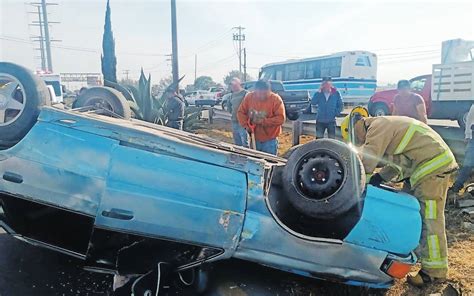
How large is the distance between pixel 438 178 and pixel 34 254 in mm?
3143

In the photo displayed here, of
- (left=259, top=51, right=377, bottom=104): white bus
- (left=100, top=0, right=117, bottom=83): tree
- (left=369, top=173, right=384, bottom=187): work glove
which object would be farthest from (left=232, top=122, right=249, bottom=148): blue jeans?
(left=259, top=51, right=377, bottom=104): white bus

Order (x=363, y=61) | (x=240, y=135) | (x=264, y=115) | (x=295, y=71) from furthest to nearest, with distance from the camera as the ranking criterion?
(x=295, y=71)
(x=363, y=61)
(x=240, y=135)
(x=264, y=115)

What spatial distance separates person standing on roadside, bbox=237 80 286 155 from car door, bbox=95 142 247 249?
10.2 feet

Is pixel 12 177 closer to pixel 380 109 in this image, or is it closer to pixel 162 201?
pixel 162 201

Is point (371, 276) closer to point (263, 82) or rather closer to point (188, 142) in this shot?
point (188, 142)

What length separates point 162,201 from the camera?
225 cm

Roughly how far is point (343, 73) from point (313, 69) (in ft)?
5.57

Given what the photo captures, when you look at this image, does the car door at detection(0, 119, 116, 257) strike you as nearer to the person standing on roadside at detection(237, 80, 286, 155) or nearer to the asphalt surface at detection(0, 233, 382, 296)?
the asphalt surface at detection(0, 233, 382, 296)

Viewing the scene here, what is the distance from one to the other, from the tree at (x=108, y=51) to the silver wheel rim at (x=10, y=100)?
8.93 meters

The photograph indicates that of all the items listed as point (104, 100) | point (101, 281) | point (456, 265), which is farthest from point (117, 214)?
point (456, 265)

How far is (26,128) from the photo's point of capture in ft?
8.16

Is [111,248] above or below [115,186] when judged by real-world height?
below

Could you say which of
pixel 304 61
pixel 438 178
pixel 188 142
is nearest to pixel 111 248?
pixel 188 142

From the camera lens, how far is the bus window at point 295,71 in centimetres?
2025
